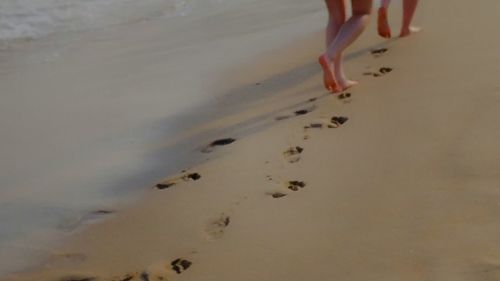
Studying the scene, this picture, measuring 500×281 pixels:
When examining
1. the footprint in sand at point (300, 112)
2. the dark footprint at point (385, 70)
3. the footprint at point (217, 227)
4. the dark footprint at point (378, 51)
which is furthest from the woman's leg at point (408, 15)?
the footprint at point (217, 227)

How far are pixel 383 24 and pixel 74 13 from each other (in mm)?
3423

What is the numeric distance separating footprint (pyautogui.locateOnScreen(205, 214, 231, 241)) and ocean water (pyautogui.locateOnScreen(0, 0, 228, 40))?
4099mm

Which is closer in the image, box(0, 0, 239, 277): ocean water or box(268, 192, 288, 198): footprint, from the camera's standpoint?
box(268, 192, 288, 198): footprint

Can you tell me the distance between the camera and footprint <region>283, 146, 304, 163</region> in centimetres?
348

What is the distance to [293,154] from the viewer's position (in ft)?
11.6

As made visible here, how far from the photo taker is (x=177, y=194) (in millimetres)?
3379

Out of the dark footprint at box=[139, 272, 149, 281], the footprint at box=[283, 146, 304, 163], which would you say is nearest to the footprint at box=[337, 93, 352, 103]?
the footprint at box=[283, 146, 304, 163]

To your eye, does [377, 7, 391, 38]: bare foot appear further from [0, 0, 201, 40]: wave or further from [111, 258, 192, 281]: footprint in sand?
[111, 258, 192, 281]: footprint in sand

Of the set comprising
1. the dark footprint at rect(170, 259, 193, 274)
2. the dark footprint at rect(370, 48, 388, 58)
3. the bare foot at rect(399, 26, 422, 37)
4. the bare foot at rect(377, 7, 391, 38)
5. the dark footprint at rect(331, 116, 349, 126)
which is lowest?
the dark footprint at rect(170, 259, 193, 274)

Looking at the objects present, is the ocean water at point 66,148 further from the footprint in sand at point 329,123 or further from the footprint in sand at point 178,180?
the footprint in sand at point 329,123

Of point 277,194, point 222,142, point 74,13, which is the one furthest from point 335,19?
point 74,13

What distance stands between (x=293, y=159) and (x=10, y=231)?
4.23 feet

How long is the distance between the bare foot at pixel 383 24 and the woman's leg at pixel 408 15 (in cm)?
10

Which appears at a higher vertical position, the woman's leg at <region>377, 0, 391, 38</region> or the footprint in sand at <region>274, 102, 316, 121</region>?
the woman's leg at <region>377, 0, 391, 38</region>
